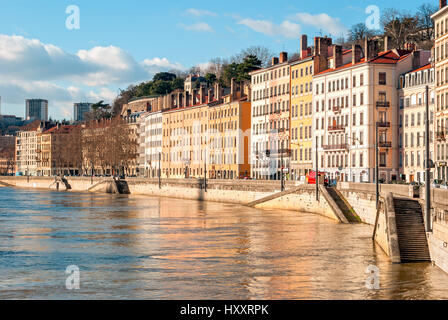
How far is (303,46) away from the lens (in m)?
121

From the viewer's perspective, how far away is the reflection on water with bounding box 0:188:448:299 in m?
34.3

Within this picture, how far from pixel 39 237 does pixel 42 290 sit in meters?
23.8

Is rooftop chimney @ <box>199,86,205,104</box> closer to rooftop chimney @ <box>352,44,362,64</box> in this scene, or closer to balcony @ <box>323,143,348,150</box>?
balcony @ <box>323,143,348,150</box>

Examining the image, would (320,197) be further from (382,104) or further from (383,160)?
(382,104)

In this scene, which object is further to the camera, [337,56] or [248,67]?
[248,67]

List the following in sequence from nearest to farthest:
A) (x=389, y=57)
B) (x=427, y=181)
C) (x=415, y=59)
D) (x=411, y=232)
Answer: (x=427, y=181) < (x=411, y=232) < (x=415, y=59) < (x=389, y=57)

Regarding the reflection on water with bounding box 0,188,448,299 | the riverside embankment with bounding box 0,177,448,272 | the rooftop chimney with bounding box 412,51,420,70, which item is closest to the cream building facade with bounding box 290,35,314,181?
the riverside embankment with bounding box 0,177,448,272

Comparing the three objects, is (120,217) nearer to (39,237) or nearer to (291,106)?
(39,237)

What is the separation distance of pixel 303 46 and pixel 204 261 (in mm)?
80882

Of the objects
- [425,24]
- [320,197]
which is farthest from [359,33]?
[320,197]

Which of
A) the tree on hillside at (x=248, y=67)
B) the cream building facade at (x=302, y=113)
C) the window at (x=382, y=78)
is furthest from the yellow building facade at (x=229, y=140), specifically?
the window at (x=382, y=78)

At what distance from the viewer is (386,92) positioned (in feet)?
330
